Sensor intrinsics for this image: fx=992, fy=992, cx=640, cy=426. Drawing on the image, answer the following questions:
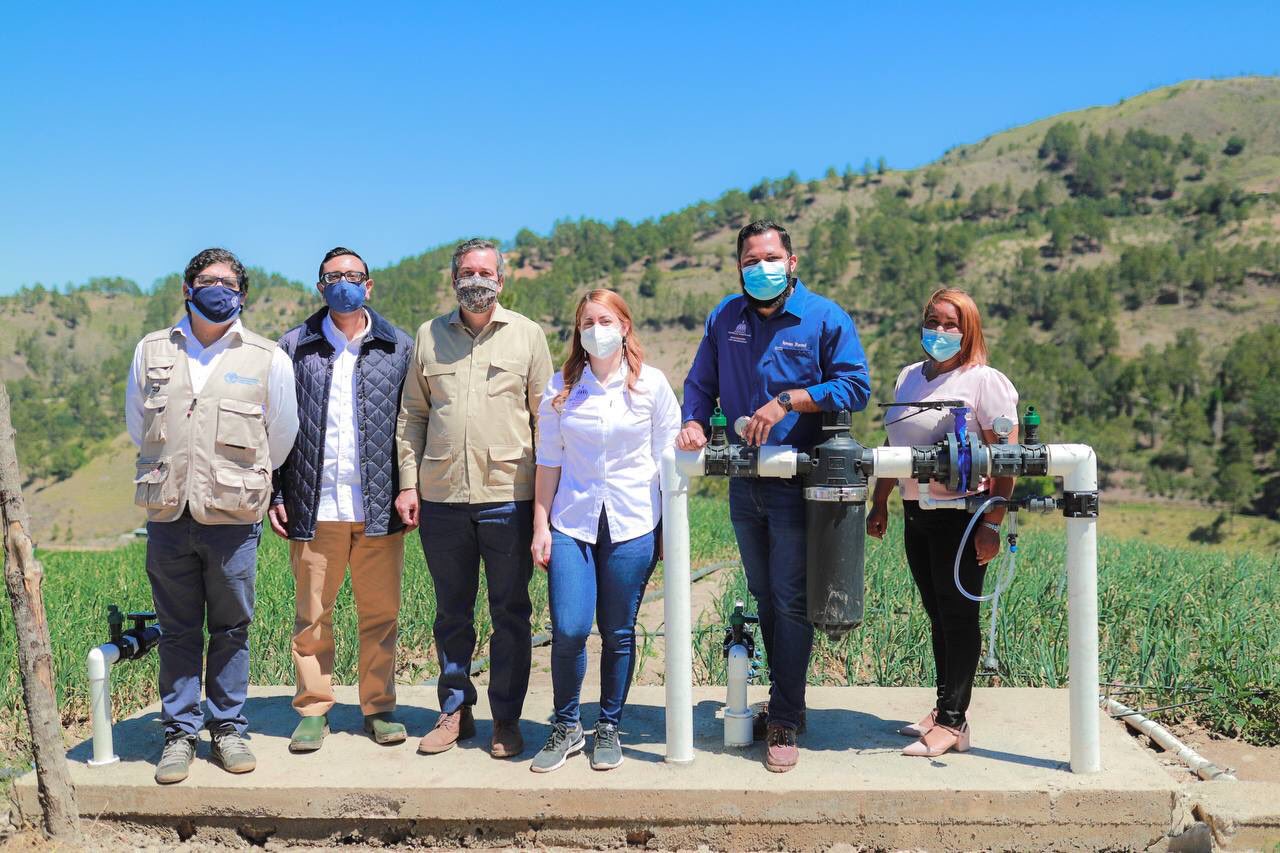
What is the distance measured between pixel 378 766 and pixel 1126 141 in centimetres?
10336

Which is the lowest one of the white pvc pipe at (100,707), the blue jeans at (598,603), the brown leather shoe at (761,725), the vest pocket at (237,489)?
the brown leather shoe at (761,725)

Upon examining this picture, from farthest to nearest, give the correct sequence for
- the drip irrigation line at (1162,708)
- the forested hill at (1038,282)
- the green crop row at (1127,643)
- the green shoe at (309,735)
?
1. the forested hill at (1038,282)
2. the green crop row at (1127,643)
3. the drip irrigation line at (1162,708)
4. the green shoe at (309,735)

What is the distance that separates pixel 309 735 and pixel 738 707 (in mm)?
1602

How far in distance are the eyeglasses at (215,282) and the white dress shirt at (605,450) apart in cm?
120

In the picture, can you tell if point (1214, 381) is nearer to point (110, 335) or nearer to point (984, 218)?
point (984, 218)

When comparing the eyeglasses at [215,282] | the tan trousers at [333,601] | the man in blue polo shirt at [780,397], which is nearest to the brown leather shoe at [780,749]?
the man in blue polo shirt at [780,397]

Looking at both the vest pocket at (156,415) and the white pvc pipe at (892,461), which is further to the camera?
the vest pocket at (156,415)

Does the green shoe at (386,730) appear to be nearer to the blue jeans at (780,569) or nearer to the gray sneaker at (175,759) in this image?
the gray sneaker at (175,759)

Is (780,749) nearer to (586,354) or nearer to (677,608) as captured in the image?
(677,608)

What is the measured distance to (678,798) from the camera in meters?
3.28

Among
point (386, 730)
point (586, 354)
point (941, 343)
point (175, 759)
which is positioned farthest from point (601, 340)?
point (175, 759)

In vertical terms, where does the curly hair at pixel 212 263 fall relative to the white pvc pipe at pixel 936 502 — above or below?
above

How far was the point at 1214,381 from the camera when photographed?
47250mm

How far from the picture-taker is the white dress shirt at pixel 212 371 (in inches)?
138
